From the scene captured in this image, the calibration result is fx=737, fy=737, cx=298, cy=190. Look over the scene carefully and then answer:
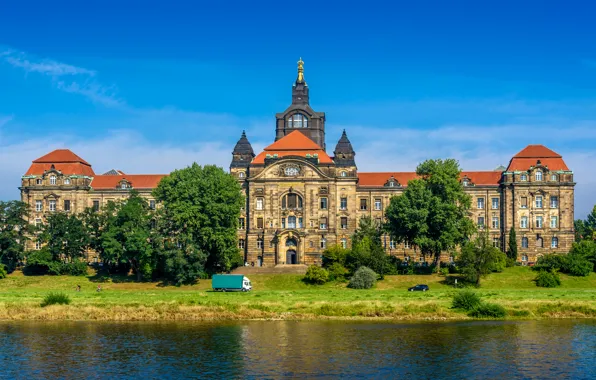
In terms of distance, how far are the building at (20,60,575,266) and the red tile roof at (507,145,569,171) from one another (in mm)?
139

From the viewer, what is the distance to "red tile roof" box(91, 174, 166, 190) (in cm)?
10962

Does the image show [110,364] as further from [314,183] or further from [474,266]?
[314,183]

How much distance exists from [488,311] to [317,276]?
2926 cm

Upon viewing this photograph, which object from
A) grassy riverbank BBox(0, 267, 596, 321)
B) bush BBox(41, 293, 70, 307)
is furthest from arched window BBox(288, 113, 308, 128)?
bush BBox(41, 293, 70, 307)

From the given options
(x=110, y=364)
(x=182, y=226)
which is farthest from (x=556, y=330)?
(x=182, y=226)

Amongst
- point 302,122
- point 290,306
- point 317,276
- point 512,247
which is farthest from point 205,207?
point 512,247

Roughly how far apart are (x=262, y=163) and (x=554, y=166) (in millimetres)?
40414

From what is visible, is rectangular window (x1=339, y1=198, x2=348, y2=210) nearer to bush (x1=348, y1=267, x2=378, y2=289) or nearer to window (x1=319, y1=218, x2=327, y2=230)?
window (x1=319, y1=218, x2=327, y2=230)

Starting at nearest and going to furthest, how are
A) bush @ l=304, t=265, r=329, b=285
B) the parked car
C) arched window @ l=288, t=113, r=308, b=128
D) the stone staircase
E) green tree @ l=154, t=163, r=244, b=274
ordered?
1. the parked car
2. bush @ l=304, t=265, r=329, b=285
3. green tree @ l=154, t=163, r=244, b=274
4. the stone staircase
5. arched window @ l=288, t=113, r=308, b=128

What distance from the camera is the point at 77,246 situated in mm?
91625

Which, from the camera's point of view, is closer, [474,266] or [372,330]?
[372,330]

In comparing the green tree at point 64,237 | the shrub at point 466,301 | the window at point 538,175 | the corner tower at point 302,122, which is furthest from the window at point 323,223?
the shrub at point 466,301

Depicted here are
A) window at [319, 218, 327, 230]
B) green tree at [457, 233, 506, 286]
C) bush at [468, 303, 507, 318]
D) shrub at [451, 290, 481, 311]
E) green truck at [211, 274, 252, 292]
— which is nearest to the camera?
bush at [468, 303, 507, 318]

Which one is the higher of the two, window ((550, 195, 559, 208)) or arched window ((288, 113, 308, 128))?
arched window ((288, 113, 308, 128))
